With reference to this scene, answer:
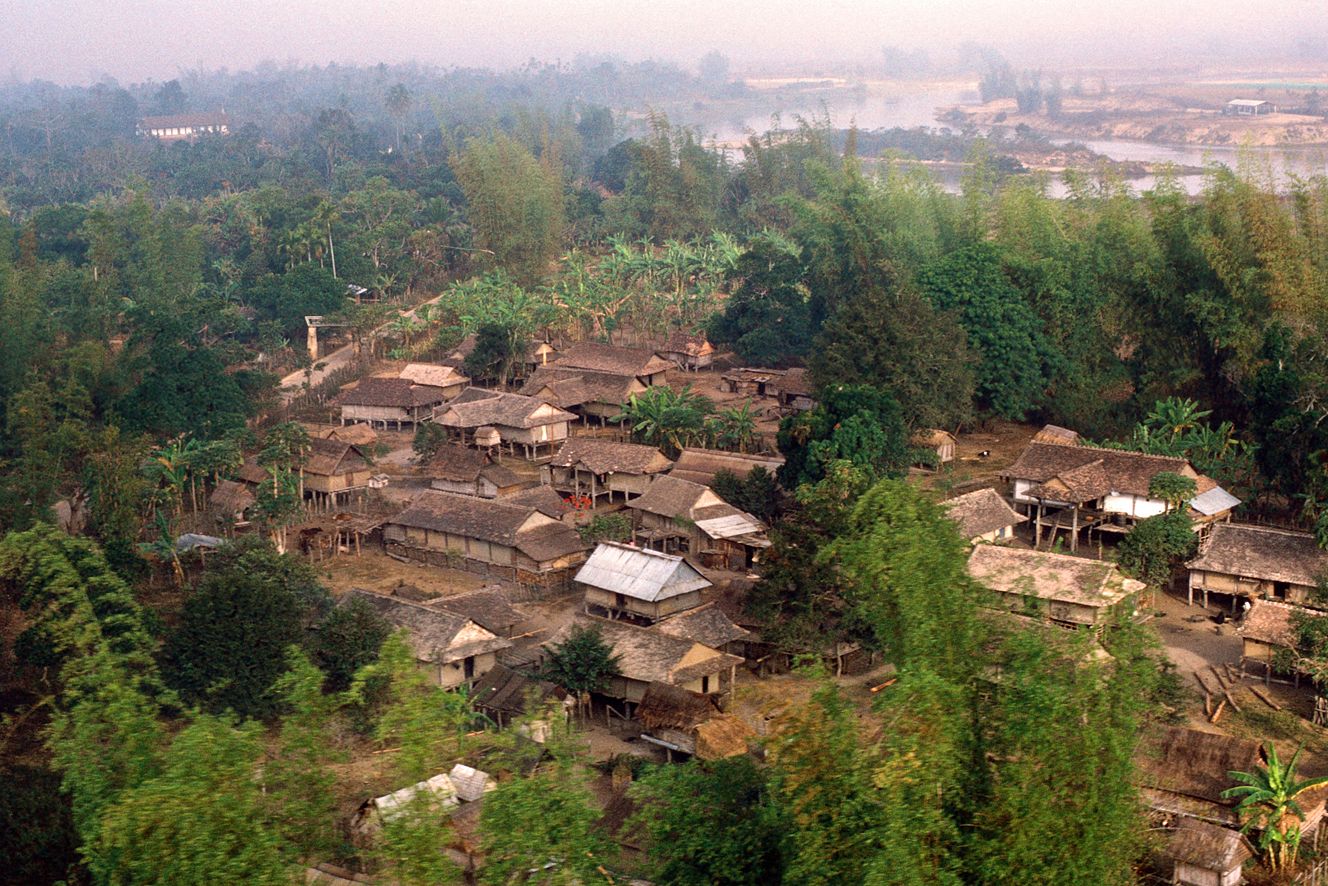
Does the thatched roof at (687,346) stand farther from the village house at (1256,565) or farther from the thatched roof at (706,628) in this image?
the village house at (1256,565)

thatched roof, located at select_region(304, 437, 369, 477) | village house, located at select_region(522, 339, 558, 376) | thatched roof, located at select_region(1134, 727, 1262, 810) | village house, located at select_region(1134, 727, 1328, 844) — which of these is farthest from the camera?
village house, located at select_region(522, 339, 558, 376)

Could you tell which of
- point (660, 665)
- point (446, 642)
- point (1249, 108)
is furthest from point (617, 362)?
point (1249, 108)

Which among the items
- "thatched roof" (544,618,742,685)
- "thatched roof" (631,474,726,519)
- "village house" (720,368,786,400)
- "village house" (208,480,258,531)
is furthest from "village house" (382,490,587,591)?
"village house" (720,368,786,400)

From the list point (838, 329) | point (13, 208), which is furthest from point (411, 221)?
point (838, 329)

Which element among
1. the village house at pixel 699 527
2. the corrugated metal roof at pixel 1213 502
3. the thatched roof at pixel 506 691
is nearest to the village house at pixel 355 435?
the village house at pixel 699 527

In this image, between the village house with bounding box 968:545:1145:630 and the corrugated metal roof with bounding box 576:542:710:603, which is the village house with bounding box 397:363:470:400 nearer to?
the corrugated metal roof with bounding box 576:542:710:603

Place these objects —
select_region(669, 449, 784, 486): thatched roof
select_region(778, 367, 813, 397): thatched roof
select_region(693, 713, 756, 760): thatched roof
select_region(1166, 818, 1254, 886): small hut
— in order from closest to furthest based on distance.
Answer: select_region(1166, 818, 1254, 886): small hut → select_region(693, 713, 756, 760): thatched roof → select_region(669, 449, 784, 486): thatched roof → select_region(778, 367, 813, 397): thatched roof

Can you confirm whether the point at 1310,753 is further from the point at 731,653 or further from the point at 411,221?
the point at 411,221
